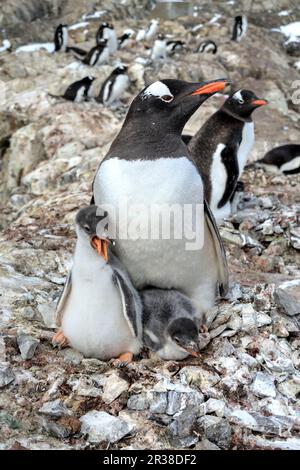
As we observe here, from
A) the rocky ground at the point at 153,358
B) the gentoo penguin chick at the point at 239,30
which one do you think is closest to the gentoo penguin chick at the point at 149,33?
the gentoo penguin chick at the point at 239,30

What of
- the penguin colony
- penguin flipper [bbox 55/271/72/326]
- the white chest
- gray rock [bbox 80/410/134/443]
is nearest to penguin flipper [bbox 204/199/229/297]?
the penguin colony

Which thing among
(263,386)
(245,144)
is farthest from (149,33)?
(263,386)

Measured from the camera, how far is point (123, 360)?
110 inches

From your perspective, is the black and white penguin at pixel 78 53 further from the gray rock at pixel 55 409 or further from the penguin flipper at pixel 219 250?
the gray rock at pixel 55 409

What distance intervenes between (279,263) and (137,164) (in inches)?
87.2

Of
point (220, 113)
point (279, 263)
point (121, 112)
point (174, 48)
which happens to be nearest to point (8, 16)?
point (174, 48)

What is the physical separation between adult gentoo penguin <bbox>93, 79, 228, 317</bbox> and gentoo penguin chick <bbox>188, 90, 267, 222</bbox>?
209cm

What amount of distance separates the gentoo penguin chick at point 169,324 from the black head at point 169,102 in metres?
0.89

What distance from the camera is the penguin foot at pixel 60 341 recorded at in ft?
9.48

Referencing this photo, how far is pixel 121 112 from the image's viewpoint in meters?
9.95

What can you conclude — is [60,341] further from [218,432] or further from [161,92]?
[161,92]

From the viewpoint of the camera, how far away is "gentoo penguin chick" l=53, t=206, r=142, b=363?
8.91 feet

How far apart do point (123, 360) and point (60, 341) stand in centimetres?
35

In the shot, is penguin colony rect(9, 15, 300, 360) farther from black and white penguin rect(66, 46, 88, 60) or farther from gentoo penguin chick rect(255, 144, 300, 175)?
black and white penguin rect(66, 46, 88, 60)
